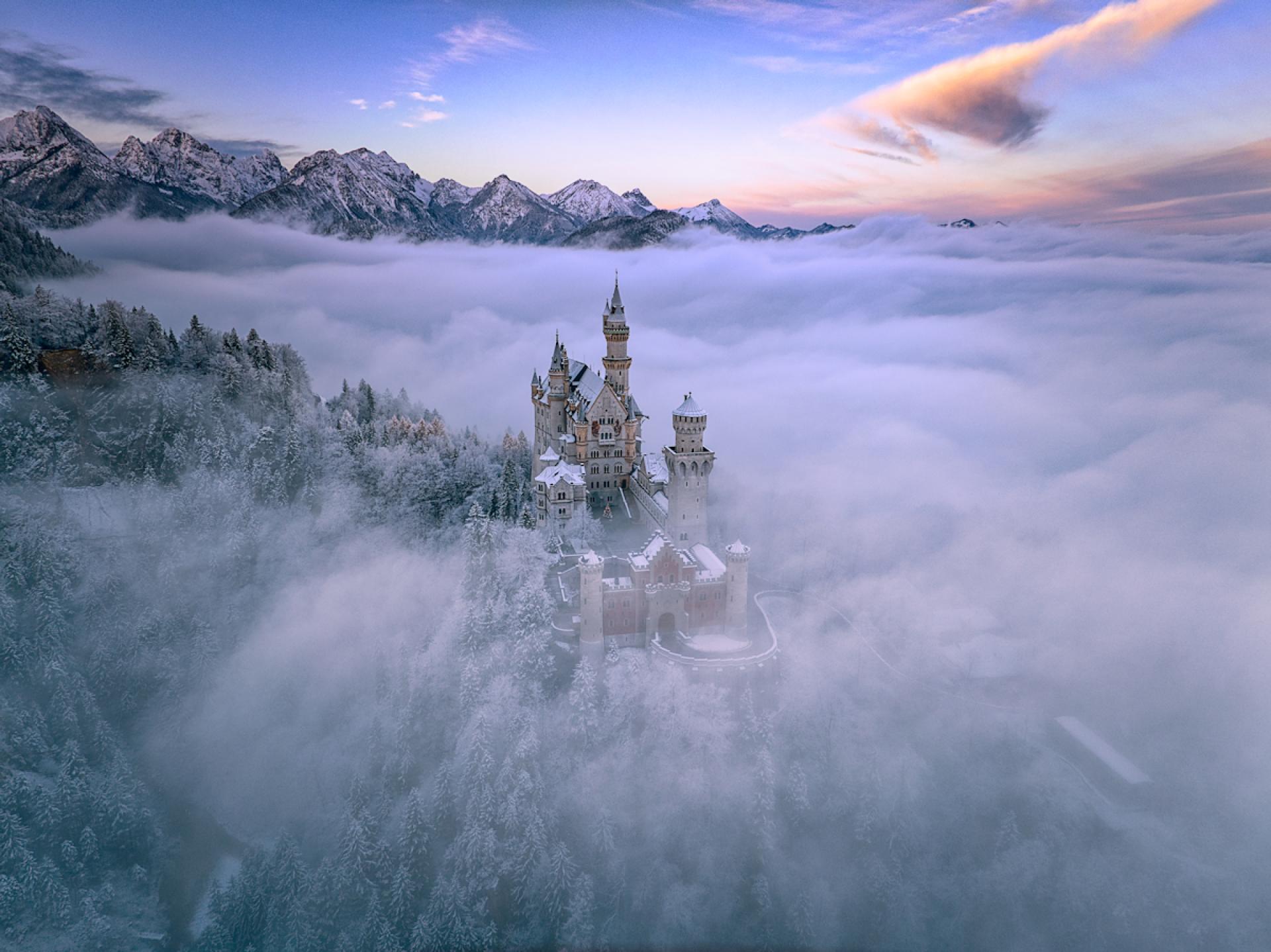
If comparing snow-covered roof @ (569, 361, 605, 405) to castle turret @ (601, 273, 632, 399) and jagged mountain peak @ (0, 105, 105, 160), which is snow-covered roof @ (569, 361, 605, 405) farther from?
jagged mountain peak @ (0, 105, 105, 160)

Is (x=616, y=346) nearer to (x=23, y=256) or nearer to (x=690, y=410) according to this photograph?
(x=690, y=410)

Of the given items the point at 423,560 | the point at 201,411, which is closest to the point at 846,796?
the point at 423,560

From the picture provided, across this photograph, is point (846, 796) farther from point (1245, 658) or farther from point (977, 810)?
point (1245, 658)

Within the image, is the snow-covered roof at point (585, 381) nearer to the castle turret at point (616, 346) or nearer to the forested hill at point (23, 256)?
the castle turret at point (616, 346)

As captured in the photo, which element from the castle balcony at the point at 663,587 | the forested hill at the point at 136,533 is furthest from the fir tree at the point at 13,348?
the castle balcony at the point at 663,587

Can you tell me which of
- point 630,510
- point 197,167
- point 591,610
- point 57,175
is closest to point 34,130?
point 57,175

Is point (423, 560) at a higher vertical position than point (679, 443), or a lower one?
lower

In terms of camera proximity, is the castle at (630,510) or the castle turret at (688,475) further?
the castle turret at (688,475)
